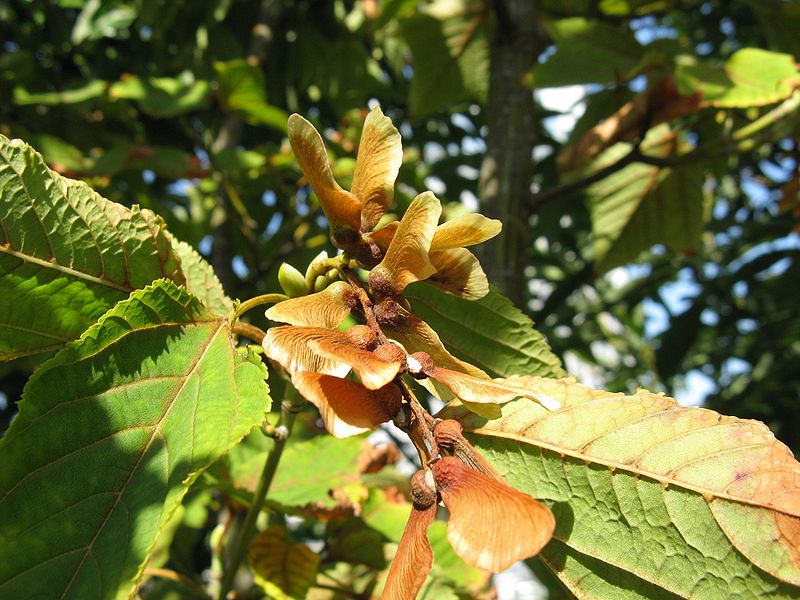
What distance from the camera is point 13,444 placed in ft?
1.94

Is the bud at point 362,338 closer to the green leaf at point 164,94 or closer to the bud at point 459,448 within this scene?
the bud at point 459,448

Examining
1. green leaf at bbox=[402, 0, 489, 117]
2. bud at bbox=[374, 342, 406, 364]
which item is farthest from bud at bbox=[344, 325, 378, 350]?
green leaf at bbox=[402, 0, 489, 117]

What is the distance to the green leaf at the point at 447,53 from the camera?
1.91 meters

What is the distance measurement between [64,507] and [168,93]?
1854 millimetres

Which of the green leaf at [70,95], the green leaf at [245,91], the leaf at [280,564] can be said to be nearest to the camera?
the leaf at [280,564]

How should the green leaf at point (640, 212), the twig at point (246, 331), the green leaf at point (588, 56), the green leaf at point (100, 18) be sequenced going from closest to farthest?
the twig at point (246, 331), the green leaf at point (588, 56), the green leaf at point (640, 212), the green leaf at point (100, 18)

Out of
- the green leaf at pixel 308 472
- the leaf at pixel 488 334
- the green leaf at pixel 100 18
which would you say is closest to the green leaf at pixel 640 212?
the green leaf at pixel 308 472

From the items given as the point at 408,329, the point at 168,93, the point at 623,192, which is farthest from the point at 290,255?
the point at 408,329

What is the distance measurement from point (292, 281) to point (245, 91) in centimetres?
152

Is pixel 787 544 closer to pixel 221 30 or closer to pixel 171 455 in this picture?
pixel 171 455

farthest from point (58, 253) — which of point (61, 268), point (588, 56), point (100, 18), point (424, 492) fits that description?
point (100, 18)

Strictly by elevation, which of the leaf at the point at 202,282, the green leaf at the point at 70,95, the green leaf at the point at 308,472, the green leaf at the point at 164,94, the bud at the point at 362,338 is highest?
the bud at the point at 362,338

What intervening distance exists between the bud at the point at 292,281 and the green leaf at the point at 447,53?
131 centimetres

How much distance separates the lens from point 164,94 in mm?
2170
